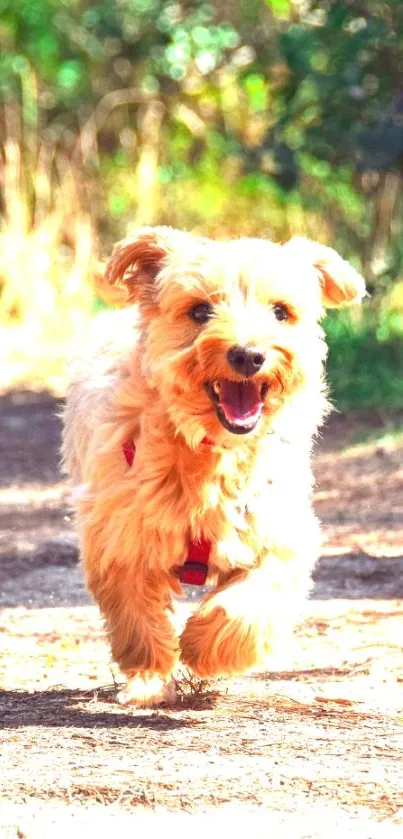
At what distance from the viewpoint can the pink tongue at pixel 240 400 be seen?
4.53 metres

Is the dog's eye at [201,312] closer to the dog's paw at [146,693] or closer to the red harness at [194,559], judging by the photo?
the red harness at [194,559]

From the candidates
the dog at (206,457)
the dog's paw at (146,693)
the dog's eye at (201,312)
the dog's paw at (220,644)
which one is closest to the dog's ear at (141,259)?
the dog at (206,457)

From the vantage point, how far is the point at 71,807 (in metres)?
3.62

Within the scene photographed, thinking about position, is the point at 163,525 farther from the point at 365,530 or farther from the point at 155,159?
the point at 155,159

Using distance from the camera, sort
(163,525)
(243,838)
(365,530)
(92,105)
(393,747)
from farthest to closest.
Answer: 1. (92,105)
2. (365,530)
3. (163,525)
4. (393,747)
5. (243,838)

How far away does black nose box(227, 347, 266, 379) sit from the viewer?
14.3 ft

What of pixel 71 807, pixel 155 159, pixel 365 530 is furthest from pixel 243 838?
pixel 155 159

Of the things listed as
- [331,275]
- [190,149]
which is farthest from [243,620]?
[190,149]

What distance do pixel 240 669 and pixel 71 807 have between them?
114cm

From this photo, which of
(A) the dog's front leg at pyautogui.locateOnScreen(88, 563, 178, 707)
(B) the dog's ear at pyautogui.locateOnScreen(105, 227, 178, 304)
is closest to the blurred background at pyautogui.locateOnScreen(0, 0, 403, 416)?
(B) the dog's ear at pyautogui.locateOnScreen(105, 227, 178, 304)

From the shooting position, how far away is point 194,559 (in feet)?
15.5

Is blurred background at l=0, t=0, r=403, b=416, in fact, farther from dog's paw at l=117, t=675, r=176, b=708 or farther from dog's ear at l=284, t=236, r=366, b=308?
dog's paw at l=117, t=675, r=176, b=708

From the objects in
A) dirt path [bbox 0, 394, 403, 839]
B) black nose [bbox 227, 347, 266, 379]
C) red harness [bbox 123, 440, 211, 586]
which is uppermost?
black nose [bbox 227, 347, 266, 379]

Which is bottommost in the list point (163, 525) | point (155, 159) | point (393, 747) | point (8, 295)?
point (393, 747)
